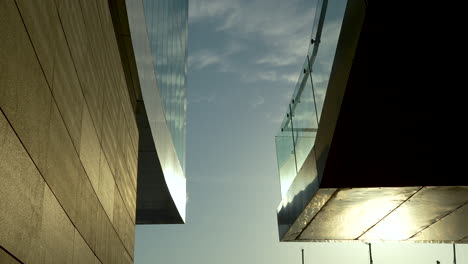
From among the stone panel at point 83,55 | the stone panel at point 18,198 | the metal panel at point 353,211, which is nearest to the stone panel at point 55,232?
the stone panel at point 18,198

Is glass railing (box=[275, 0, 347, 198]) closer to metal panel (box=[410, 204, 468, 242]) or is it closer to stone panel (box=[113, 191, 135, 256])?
metal panel (box=[410, 204, 468, 242])

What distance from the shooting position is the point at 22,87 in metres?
3.89

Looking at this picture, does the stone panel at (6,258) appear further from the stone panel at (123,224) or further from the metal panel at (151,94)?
the metal panel at (151,94)

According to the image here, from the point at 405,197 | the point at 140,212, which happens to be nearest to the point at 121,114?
the point at 405,197

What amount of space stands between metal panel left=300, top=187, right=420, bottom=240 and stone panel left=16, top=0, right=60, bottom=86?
4.53 meters

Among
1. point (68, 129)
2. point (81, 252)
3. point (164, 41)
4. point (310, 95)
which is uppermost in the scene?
point (164, 41)

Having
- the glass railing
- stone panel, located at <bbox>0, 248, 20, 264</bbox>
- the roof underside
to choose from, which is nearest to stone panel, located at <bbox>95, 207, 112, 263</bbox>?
the roof underside

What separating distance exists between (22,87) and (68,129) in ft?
5.38

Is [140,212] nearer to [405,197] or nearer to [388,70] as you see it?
[405,197]

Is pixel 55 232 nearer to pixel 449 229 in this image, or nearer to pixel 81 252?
pixel 81 252

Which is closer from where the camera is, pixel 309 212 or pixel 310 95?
pixel 310 95

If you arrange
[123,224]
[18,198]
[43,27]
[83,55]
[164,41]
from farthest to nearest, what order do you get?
[164,41] < [123,224] < [83,55] < [43,27] < [18,198]

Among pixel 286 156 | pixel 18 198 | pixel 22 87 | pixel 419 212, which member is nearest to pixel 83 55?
pixel 22 87

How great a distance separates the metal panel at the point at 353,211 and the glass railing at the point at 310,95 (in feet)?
2.85
